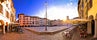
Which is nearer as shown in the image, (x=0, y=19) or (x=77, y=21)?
(x=77, y=21)

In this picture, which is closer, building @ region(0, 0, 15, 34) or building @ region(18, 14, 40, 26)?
building @ region(0, 0, 15, 34)

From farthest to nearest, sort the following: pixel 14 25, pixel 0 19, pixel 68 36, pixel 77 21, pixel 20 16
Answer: pixel 20 16 < pixel 14 25 < pixel 0 19 < pixel 77 21 < pixel 68 36

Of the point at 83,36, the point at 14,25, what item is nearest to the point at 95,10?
the point at 83,36

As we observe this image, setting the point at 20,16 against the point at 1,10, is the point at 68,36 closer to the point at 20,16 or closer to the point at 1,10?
the point at 1,10

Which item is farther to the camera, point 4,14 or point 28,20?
point 28,20

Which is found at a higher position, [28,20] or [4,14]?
[4,14]

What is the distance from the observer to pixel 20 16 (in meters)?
71.0

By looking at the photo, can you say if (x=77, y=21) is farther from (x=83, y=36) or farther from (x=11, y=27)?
(x=11, y=27)

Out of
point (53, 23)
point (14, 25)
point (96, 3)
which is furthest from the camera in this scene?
point (53, 23)

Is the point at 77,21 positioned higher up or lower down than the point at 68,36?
higher up

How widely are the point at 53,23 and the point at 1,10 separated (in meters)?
28.4

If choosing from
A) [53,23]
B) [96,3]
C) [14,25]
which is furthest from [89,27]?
[53,23]

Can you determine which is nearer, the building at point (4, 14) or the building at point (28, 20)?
the building at point (4, 14)

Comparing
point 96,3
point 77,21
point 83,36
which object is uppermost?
point 96,3
